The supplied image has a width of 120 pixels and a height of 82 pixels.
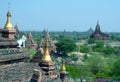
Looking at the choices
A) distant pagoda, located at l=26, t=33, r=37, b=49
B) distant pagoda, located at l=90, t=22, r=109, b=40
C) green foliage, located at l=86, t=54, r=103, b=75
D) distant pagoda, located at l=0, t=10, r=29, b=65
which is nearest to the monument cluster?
distant pagoda, located at l=0, t=10, r=29, b=65

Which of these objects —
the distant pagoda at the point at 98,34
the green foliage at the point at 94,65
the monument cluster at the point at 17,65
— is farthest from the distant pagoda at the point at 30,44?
the distant pagoda at the point at 98,34

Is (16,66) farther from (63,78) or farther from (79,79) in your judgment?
(79,79)

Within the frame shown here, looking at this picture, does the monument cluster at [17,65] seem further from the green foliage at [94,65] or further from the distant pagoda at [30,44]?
the distant pagoda at [30,44]

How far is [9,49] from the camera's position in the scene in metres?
14.4

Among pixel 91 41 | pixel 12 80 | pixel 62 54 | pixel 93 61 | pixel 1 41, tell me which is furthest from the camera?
pixel 91 41

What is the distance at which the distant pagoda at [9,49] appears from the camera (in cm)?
1346

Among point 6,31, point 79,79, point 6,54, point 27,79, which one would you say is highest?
point 6,31

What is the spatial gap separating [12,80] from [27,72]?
1429mm

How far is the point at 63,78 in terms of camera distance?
57.1ft

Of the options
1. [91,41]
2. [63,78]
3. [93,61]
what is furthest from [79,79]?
[91,41]

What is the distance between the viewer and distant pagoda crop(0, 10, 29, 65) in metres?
13.5

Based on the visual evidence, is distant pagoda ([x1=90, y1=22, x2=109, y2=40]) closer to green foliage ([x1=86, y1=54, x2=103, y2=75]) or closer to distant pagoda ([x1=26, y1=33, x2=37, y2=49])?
distant pagoda ([x1=26, y1=33, x2=37, y2=49])

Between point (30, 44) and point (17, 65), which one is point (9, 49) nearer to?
point (17, 65)

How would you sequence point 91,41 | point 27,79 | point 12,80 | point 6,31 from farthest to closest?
point 91,41 → point 6,31 → point 27,79 → point 12,80
